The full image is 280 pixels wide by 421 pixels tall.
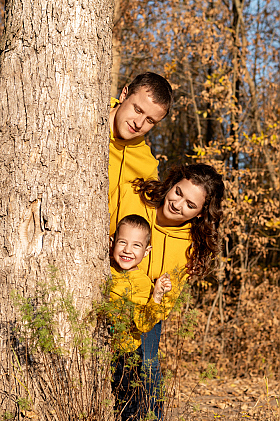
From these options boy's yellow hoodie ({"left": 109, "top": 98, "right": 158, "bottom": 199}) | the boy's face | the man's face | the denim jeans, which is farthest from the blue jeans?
the man's face

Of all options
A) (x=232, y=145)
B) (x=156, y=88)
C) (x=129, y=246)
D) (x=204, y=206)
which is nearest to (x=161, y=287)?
(x=129, y=246)

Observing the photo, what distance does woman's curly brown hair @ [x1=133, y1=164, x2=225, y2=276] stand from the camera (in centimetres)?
322

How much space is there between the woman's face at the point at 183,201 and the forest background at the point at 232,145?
2.97 metres

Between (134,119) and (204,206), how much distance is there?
34.4 inches

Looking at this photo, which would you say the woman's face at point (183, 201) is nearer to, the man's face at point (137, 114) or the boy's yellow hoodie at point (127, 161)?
the boy's yellow hoodie at point (127, 161)

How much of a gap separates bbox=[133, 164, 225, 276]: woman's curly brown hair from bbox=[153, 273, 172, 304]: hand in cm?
41

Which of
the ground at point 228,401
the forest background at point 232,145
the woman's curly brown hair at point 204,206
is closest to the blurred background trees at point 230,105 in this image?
the forest background at point 232,145

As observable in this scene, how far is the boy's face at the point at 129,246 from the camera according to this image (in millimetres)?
2910

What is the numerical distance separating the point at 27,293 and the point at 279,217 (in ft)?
16.6

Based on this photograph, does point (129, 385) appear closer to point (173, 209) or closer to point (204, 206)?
point (173, 209)

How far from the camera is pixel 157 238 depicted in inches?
128

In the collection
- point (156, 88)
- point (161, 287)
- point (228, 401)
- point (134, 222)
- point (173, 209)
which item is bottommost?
point (228, 401)

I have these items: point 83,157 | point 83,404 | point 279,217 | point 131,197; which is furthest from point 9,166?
point 279,217

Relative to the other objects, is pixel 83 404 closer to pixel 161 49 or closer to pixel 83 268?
pixel 83 268
